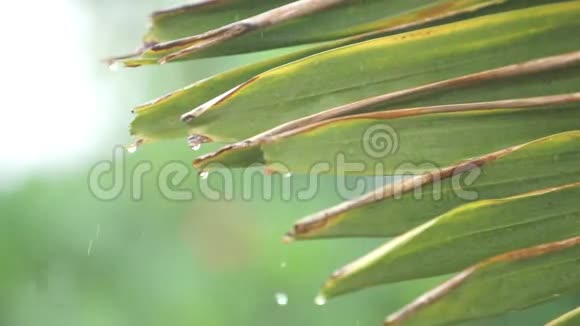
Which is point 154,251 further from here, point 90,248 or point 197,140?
point 197,140

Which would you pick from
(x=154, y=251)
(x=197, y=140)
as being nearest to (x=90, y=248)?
(x=154, y=251)

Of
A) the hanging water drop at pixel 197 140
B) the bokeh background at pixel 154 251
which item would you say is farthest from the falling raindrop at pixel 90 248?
the hanging water drop at pixel 197 140

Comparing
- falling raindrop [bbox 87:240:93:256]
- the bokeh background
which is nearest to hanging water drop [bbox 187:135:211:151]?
the bokeh background

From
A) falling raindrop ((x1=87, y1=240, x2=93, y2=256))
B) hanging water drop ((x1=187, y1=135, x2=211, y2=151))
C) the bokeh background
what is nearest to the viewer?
hanging water drop ((x1=187, y1=135, x2=211, y2=151))

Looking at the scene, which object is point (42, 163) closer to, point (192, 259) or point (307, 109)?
point (192, 259)

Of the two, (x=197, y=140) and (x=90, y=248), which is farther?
(x=90, y=248)

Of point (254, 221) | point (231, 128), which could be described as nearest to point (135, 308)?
point (254, 221)

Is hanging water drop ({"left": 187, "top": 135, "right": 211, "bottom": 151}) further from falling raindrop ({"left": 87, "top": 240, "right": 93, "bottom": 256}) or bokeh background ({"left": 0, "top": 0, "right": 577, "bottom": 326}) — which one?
falling raindrop ({"left": 87, "top": 240, "right": 93, "bottom": 256})

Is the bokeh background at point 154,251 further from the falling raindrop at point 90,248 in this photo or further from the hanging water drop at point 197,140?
the hanging water drop at point 197,140
